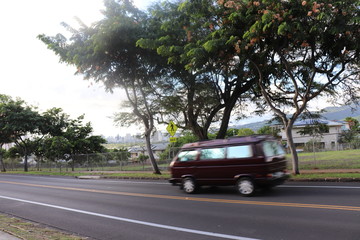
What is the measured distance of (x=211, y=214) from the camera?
7426 mm

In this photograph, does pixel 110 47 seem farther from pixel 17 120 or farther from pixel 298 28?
pixel 17 120

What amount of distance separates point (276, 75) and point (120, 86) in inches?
403

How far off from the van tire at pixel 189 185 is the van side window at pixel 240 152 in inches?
71.7

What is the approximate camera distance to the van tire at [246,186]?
9.31 metres

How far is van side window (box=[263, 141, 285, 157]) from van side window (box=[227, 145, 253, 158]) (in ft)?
1.62

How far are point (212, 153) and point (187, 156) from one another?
3.71 feet

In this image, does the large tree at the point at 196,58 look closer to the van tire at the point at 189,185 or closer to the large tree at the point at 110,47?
the large tree at the point at 110,47

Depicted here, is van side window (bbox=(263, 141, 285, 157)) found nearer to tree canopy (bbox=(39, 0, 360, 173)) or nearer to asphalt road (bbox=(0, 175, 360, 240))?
asphalt road (bbox=(0, 175, 360, 240))

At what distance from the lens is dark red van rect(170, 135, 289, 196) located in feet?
30.2

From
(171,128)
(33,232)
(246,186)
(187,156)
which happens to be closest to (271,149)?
(246,186)

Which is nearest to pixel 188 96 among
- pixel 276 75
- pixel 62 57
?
pixel 276 75

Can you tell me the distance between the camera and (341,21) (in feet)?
33.6

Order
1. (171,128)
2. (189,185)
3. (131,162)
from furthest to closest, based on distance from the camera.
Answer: (131,162)
(171,128)
(189,185)

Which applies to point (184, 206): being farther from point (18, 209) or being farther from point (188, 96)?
point (188, 96)
